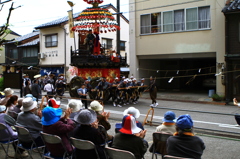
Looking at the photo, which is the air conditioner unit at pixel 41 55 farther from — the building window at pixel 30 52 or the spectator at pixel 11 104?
the spectator at pixel 11 104

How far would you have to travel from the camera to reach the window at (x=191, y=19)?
67.8ft

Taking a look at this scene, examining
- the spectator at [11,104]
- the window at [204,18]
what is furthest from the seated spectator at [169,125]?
the window at [204,18]

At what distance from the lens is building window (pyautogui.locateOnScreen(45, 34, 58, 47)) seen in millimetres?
33441

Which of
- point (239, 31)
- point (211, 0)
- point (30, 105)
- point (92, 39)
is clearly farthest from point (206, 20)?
point (30, 105)

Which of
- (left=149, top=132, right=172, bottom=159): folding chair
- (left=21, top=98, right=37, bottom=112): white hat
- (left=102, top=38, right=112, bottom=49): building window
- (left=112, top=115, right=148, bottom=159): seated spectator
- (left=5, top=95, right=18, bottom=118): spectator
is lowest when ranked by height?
(left=149, top=132, right=172, bottom=159): folding chair

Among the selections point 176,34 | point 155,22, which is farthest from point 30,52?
point 176,34

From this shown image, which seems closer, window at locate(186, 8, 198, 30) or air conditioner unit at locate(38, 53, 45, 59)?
window at locate(186, 8, 198, 30)

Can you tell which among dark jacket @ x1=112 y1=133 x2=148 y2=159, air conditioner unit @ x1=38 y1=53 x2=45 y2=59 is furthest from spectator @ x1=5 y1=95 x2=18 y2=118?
air conditioner unit @ x1=38 y1=53 x2=45 y2=59

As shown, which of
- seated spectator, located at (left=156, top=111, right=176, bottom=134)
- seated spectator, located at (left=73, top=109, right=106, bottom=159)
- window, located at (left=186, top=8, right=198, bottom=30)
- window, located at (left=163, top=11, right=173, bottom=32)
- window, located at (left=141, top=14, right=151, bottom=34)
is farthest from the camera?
Result: window, located at (left=141, top=14, right=151, bottom=34)

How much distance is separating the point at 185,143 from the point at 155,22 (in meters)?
19.2

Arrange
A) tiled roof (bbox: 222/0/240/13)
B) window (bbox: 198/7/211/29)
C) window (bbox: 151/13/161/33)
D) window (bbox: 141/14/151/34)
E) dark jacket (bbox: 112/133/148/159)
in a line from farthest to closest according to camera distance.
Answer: window (bbox: 141/14/151/34)
window (bbox: 151/13/161/33)
window (bbox: 198/7/211/29)
tiled roof (bbox: 222/0/240/13)
dark jacket (bbox: 112/133/148/159)

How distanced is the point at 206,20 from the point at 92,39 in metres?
8.55

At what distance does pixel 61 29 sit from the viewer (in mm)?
32531

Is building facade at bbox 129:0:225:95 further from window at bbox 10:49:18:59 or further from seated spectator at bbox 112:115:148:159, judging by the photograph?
window at bbox 10:49:18:59
